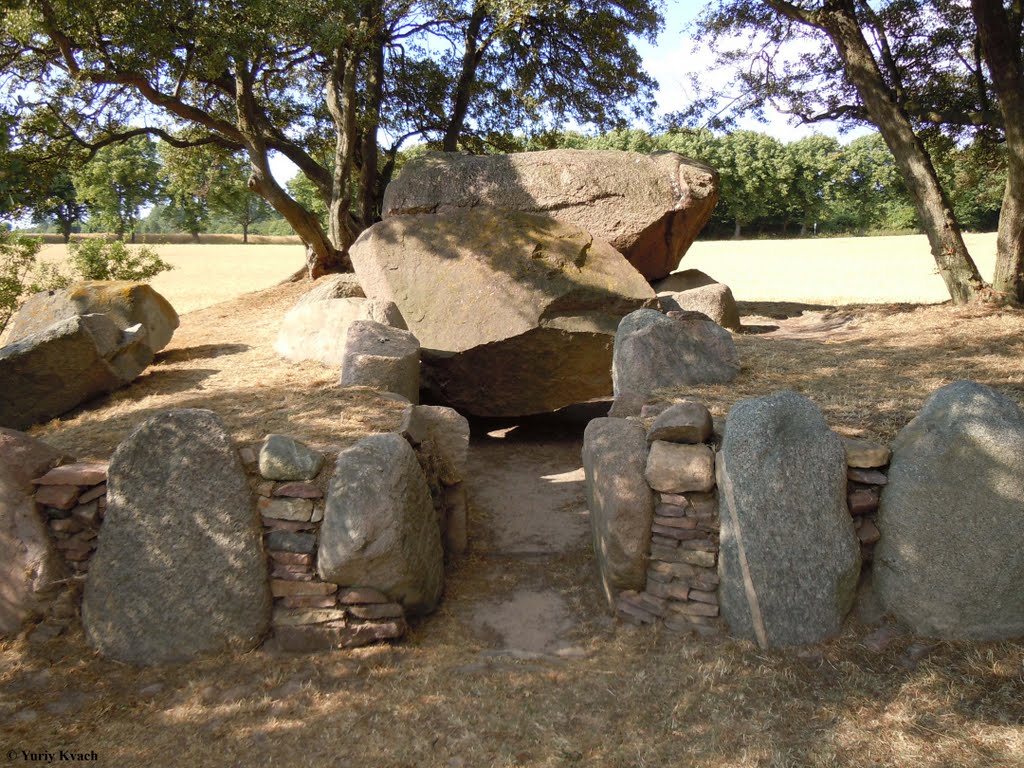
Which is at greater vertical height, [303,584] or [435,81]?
[435,81]

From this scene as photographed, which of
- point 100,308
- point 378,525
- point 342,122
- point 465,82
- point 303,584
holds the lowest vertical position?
point 303,584

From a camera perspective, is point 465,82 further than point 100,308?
Yes

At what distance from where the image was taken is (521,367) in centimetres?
847

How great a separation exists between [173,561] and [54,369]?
2884 mm

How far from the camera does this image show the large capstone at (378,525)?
4.46 meters

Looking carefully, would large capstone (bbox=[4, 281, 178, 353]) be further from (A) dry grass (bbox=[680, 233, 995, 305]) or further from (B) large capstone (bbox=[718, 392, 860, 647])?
(A) dry grass (bbox=[680, 233, 995, 305])

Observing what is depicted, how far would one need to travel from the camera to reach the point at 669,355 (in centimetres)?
661

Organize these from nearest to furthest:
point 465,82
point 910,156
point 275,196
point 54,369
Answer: point 54,369 < point 910,156 < point 275,196 < point 465,82

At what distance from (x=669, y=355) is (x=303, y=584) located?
11.8ft

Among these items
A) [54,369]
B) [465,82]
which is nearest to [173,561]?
[54,369]

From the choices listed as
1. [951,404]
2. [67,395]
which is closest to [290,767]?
[951,404]

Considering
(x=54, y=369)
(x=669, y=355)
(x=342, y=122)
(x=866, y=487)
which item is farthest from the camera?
(x=342, y=122)

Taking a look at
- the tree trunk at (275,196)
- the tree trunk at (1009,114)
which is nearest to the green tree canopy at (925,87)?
the tree trunk at (1009,114)

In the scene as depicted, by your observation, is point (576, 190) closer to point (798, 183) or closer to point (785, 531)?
point (785, 531)
